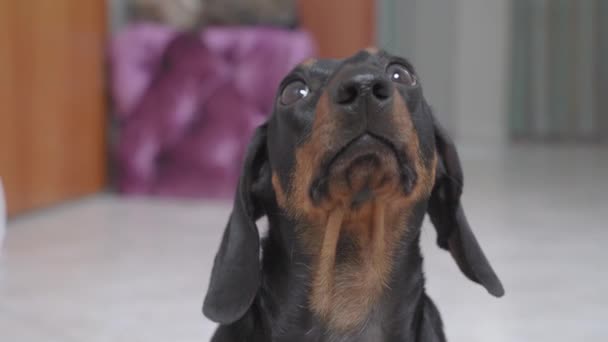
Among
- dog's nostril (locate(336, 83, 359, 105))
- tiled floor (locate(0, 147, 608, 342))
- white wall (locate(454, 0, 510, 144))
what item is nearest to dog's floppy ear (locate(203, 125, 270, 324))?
dog's nostril (locate(336, 83, 359, 105))

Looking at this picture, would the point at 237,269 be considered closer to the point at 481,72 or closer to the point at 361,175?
the point at 361,175

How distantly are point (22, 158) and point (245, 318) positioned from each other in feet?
7.38

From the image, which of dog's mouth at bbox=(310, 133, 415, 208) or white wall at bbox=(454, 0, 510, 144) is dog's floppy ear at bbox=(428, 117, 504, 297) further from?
white wall at bbox=(454, 0, 510, 144)

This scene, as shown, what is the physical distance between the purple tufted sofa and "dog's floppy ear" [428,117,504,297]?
8.11 feet

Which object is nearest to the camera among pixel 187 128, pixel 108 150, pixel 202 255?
pixel 202 255

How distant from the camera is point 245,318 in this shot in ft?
4.29

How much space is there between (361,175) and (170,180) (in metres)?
2.87


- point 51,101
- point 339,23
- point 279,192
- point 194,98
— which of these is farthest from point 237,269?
point 339,23

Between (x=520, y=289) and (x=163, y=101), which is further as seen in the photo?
(x=163, y=101)

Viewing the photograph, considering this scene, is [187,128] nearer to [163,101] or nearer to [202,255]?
[163,101]

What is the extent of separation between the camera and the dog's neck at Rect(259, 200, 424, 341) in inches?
50.0

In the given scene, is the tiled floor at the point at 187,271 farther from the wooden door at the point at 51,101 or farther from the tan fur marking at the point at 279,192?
the tan fur marking at the point at 279,192

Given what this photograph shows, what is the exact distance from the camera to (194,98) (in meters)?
3.89

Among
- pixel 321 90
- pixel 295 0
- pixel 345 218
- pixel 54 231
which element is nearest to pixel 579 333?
pixel 345 218
